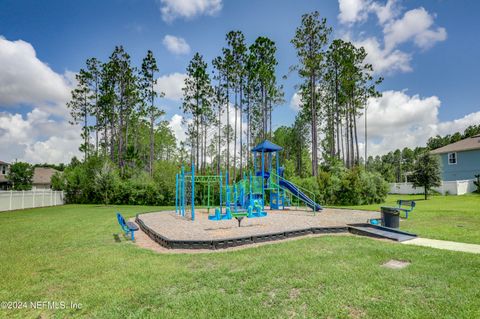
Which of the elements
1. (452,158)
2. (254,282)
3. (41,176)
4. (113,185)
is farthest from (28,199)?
(452,158)

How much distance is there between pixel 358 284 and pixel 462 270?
2.22 metres

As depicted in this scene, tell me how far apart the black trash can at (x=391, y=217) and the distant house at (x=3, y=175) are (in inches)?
1946

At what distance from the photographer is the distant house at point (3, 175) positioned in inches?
1553

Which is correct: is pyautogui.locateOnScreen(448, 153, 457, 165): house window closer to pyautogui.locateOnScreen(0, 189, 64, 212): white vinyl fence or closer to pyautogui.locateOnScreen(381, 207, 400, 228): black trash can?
pyautogui.locateOnScreen(381, 207, 400, 228): black trash can

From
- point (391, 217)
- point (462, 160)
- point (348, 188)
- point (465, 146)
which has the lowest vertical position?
point (391, 217)

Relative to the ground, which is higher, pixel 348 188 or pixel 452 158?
pixel 452 158

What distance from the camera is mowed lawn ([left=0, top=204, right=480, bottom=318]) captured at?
12.3 ft

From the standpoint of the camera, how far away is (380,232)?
333 inches

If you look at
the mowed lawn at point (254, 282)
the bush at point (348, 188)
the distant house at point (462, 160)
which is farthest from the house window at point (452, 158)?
the mowed lawn at point (254, 282)

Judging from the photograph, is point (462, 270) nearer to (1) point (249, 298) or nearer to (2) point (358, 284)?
(2) point (358, 284)

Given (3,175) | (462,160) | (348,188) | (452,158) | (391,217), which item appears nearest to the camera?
(391,217)

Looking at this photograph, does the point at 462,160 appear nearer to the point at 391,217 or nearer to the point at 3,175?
the point at 391,217

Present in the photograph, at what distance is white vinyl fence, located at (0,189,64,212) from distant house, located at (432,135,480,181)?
143 feet

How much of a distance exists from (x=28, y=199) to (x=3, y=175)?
78.1ft
